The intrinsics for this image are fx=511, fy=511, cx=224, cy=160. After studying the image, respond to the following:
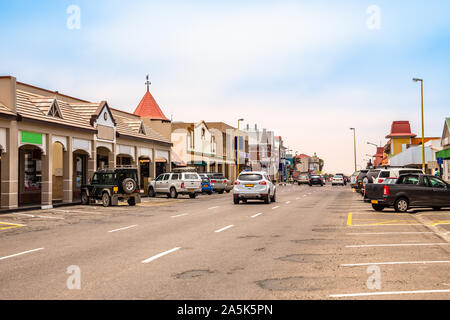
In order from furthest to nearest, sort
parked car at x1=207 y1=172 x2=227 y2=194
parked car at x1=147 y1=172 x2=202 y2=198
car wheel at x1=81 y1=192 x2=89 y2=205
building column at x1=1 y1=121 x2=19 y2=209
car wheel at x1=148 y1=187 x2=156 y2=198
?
1. parked car at x1=207 y1=172 x2=227 y2=194
2. car wheel at x1=148 y1=187 x2=156 y2=198
3. parked car at x1=147 y1=172 x2=202 y2=198
4. car wheel at x1=81 y1=192 x2=89 y2=205
5. building column at x1=1 y1=121 x2=19 y2=209

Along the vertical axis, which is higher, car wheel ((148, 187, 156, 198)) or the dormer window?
the dormer window

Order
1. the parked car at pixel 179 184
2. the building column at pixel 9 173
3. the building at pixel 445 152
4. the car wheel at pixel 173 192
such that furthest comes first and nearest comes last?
1. the building at pixel 445 152
2. the car wheel at pixel 173 192
3. the parked car at pixel 179 184
4. the building column at pixel 9 173

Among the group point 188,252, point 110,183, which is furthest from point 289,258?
point 110,183

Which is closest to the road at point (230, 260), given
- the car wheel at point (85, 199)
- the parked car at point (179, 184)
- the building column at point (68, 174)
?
A: the car wheel at point (85, 199)

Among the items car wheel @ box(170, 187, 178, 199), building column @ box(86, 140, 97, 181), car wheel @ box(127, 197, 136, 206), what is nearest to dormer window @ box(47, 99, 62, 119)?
building column @ box(86, 140, 97, 181)

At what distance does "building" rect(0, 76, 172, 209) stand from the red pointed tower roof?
11.0 metres

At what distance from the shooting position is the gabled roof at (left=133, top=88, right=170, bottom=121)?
53531 mm

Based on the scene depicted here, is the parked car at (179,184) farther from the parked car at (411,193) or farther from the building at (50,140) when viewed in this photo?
the parked car at (411,193)

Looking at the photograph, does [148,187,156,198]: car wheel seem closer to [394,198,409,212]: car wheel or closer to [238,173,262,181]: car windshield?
[238,173,262,181]: car windshield

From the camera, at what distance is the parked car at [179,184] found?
37.2 metres

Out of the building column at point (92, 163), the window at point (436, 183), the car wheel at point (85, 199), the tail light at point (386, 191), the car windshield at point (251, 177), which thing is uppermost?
the building column at point (92, 163)

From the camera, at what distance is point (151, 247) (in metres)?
11.6
